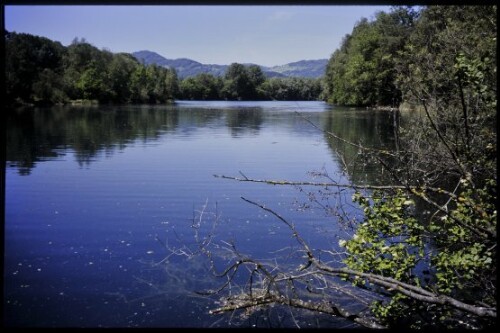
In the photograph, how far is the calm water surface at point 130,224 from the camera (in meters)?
5.46

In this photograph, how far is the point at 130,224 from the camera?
28.4ft

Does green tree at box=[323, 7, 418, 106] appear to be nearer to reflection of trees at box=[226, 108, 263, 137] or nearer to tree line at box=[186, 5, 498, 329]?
reflection of trees at box=[226, 108, 263, 137]

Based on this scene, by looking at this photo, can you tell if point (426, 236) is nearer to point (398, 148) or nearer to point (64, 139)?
point (398, 148)

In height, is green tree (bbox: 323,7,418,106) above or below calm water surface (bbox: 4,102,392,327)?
above

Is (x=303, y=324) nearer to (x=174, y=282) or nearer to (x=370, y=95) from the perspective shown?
(x=174, y=282)

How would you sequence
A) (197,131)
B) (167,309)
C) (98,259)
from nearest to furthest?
(167,309)
(98,259)
(197,131)

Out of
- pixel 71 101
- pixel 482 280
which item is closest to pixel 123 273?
pixel 482 280

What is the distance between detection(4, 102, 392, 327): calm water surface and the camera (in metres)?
5.46

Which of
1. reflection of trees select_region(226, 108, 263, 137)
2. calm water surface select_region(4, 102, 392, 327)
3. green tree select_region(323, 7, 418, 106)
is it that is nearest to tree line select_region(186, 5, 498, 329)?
calm water surface select_region(4, 102, 392, 327)

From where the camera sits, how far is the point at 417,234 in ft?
13.8

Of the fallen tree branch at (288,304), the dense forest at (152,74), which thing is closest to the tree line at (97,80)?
the dense forest at (152,74)

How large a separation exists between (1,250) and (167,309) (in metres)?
4.23

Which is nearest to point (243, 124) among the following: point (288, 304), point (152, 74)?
point (288, 304)

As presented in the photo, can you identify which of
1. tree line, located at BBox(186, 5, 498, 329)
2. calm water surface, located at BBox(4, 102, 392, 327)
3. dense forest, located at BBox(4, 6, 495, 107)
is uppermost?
dense forest, located at BBox(4, 6, 495, 107)
